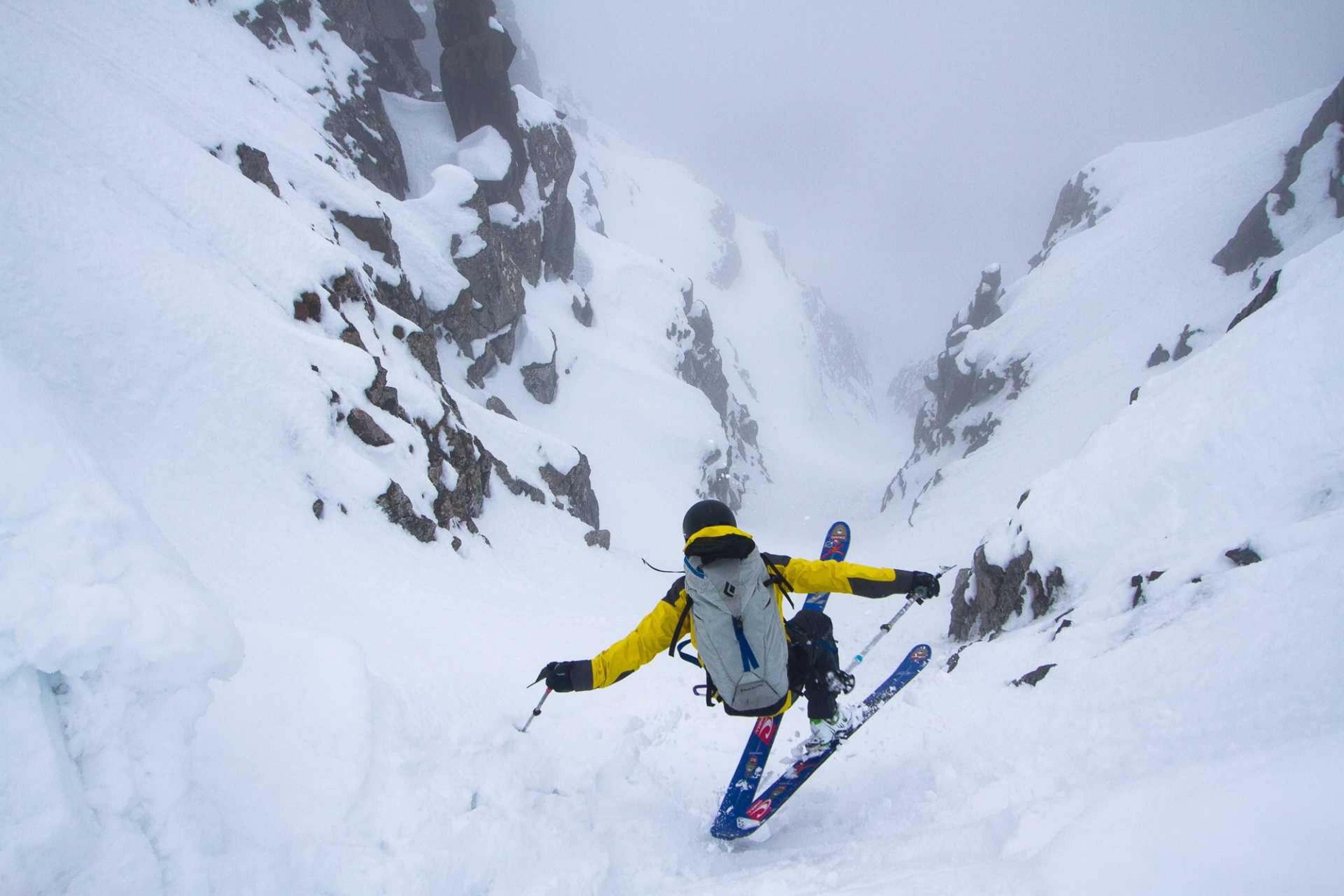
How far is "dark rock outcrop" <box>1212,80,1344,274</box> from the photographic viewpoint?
3241 cm

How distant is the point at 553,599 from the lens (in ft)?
48.2

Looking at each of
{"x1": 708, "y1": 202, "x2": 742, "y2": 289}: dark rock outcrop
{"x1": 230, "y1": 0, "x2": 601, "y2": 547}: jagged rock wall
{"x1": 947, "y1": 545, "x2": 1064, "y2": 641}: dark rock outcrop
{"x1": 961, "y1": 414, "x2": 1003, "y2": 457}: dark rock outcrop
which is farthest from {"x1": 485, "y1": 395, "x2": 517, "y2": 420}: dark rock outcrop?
{"x1": 708, "y1": 202, "x2": 742, "y2": 289}: dark rock outcrop

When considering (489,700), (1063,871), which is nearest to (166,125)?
(489,700)

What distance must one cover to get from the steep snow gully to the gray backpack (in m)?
1.03

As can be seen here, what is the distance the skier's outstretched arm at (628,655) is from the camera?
383 cm

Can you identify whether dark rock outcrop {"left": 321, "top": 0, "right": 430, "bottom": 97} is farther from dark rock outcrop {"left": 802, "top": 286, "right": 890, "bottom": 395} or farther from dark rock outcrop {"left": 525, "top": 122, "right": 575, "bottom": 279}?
dark rock outcrop {"left": 802, "top": 286, "right": 890, "bottom": 395}

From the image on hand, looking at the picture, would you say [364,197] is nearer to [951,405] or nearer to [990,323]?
[951,405]

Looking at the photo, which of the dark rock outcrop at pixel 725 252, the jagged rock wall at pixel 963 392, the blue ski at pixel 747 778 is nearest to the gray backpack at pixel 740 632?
the blue ski at pixel 747 778

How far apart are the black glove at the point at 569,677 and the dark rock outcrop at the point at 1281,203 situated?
46.7 m

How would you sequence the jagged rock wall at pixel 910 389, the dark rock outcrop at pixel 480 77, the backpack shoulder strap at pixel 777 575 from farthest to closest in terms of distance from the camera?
the jagged rock wall at pixel 910 389
the dark rock outcrop at pixel 480 77
the backpack shoulder strap at pixel 777 575

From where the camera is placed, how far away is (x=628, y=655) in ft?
12.8

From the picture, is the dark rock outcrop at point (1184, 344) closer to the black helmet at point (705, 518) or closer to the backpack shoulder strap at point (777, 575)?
the backpack shoulder strap at point (777, 575)

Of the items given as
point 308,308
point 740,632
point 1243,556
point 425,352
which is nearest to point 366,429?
point 308,308

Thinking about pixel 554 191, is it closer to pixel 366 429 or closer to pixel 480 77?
pixel 480 77
